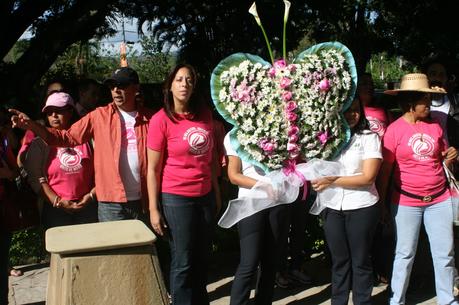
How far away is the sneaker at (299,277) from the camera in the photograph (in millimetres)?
4910

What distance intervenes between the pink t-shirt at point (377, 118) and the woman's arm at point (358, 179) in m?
0.87

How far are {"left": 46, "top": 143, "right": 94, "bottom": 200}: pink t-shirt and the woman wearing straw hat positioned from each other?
2.13 m

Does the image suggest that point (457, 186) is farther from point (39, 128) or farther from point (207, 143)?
point (39, 128)

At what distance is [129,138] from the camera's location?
392 centimetres

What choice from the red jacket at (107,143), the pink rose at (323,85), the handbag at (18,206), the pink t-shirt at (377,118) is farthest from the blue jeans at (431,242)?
the handbag at (18,206)

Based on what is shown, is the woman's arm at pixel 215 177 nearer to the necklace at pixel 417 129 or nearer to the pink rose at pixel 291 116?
the pink rose at pixel 291 116

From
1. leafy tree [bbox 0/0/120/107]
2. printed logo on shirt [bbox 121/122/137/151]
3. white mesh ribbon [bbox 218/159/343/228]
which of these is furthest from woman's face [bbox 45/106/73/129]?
leafy tree [bbox 0/0/120/107]

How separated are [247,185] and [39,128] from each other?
136 cm

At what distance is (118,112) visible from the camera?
394cm

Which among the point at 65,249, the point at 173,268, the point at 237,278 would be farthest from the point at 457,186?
the point at 65,249

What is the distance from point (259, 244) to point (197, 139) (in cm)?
80

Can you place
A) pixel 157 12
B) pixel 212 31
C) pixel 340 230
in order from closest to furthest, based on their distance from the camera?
pixel 340 230
pixel 157 12
pixel 212 31

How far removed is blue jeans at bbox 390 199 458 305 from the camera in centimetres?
402

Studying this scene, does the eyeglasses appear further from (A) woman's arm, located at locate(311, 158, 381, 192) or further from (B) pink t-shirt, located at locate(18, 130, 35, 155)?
(A) woman's arm, located at locate(311, 158, 381, 192)
